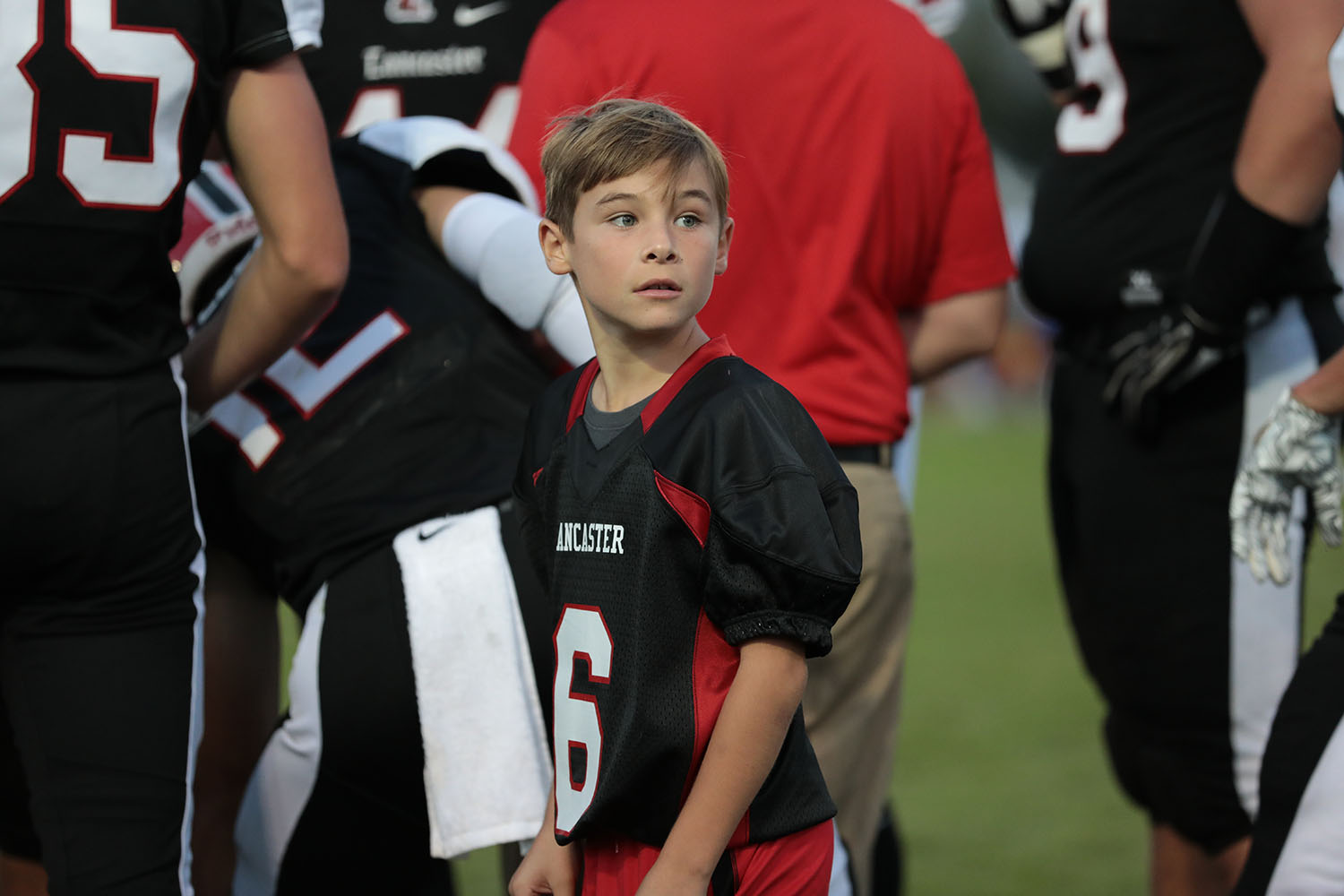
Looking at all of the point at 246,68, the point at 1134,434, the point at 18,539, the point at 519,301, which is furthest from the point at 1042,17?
the point at 18,539

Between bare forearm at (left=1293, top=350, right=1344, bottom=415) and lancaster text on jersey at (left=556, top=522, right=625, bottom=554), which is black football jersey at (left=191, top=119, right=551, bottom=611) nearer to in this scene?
lancaster text on jersey at (left=556, top=522, right=625, bottom=554)

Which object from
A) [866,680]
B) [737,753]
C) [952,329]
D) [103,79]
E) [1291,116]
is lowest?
[866,680]

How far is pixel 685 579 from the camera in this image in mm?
1459

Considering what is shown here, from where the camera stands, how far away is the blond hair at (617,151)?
1470mm

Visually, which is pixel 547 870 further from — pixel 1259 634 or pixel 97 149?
pixel 1259 634

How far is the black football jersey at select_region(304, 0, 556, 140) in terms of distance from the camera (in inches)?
115

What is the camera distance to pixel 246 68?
185 centimetres

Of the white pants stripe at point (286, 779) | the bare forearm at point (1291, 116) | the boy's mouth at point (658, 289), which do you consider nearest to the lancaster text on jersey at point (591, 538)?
the boy's mouth at point (658, 289)

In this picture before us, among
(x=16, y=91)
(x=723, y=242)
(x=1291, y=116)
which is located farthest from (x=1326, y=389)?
(x=16, y=91)

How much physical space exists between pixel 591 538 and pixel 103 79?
0.81 m

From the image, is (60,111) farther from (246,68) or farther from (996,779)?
(996,779)

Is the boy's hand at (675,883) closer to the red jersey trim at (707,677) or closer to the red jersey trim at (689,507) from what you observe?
the red jersey trim at (707,677)

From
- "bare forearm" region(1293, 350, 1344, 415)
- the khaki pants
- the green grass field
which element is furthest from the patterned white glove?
the green grass field

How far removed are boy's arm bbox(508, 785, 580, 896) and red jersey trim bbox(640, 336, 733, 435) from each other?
1.49 feet
